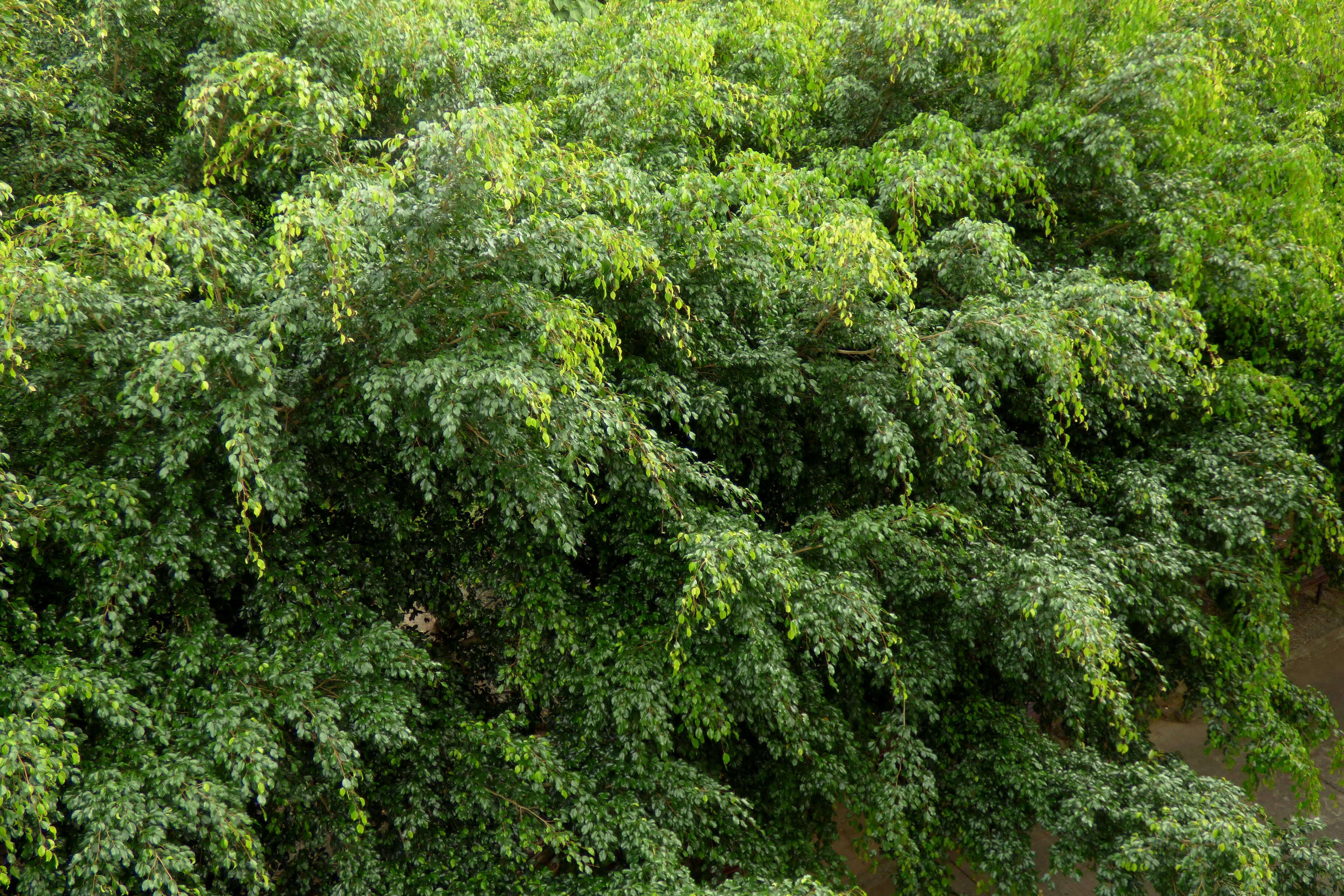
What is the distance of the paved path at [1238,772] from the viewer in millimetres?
7961

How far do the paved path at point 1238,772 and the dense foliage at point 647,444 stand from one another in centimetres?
A: 175

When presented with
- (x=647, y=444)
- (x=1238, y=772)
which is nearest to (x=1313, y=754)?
(x=1238, y=772)

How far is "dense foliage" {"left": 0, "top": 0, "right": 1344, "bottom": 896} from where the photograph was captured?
157 inches

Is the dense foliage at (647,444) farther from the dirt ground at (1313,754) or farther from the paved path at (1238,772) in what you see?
the paved path at (1238,772)

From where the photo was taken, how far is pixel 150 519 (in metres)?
4.21

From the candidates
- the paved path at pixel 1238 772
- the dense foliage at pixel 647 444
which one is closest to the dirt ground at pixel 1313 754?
the paved path at pixel 1238 772

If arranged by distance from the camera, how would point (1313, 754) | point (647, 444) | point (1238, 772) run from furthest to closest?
point (1313, 754) → point (1238, 772) → point (647, 444)

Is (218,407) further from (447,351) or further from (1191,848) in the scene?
(1191,848)

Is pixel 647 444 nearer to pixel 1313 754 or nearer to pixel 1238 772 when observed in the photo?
pixel 1238 772

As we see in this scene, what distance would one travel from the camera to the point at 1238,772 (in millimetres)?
9398

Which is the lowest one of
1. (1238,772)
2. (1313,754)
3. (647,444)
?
(1238,772)

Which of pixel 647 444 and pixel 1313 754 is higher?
pixel 647 444

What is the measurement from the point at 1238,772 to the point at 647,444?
8451 millimetres

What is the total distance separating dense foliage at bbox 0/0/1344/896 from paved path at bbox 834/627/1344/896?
68.8 inches
